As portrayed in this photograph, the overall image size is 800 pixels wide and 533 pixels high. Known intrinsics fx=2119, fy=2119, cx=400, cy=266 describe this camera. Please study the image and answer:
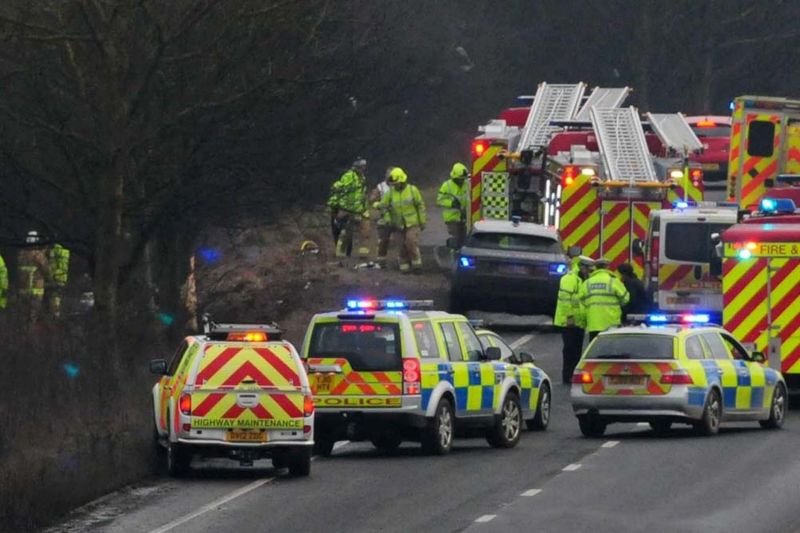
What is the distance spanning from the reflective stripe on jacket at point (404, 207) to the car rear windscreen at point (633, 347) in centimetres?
1431

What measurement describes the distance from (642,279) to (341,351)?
10.7 metres

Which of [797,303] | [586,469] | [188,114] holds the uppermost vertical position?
[188,114]

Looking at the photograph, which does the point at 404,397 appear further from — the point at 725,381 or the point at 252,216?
the point at 252,216

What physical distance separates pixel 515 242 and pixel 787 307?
7112mm

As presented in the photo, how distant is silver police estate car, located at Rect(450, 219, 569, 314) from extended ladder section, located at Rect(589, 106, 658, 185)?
5.50ft

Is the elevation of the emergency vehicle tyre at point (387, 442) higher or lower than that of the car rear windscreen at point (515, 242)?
lower

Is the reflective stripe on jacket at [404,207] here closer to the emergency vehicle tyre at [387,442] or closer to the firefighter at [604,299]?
the firefighter at [604,299]

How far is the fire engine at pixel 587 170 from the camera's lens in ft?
106

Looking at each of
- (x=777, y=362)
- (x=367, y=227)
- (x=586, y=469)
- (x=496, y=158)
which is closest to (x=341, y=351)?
(x=586, y=469)

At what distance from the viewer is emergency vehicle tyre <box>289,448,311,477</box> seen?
1952cm

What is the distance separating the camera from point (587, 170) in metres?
32.9

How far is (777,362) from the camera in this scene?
2558 cm

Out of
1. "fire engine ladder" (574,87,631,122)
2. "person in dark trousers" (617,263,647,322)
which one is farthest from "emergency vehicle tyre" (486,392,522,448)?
"fire engine ladder" (574,87,631,122)

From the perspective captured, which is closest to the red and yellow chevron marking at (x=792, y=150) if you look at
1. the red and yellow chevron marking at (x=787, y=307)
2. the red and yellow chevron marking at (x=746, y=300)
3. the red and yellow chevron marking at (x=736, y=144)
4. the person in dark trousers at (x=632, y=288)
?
the red and yellow chevron marking at (x=736, y=144)
